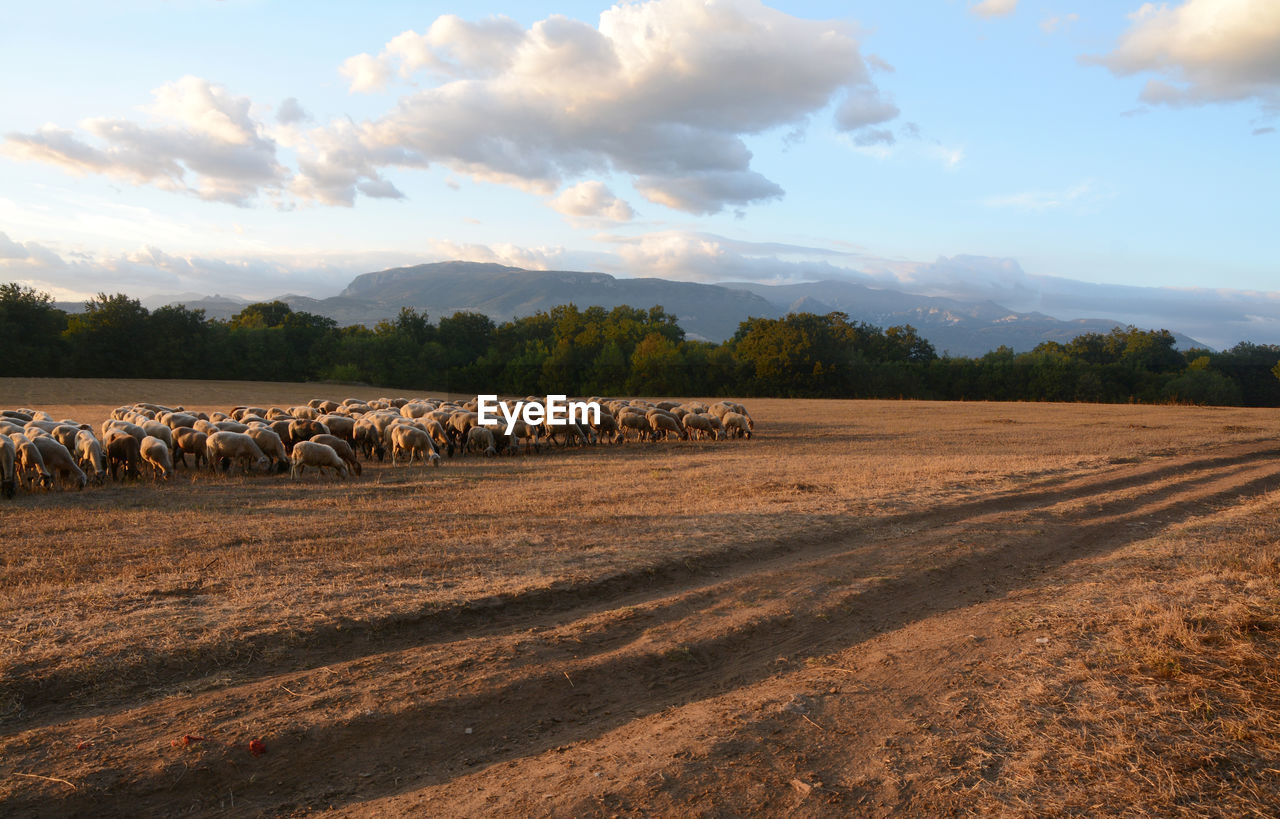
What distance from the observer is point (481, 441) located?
25.3 meters

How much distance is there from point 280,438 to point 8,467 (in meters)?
6.24

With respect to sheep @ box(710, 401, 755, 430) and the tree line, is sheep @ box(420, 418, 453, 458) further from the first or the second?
the tree line

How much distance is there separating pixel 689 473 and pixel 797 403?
42.8m

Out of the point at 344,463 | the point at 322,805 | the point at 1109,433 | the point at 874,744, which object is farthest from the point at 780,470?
the point at 1109,433

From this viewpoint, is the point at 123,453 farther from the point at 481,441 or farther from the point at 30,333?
the point at 30,333

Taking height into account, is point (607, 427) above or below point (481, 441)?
above

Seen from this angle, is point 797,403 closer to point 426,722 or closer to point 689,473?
point 689,473

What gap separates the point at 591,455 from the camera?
25219 mm

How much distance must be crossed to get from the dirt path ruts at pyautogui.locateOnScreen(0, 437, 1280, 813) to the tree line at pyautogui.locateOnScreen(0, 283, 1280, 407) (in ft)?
219

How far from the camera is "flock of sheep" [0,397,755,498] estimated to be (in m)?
17.0

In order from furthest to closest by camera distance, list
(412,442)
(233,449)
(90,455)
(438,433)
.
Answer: (438,433)
(412,442)
(233,449)
(90,455)

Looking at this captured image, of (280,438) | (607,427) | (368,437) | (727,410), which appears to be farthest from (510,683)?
(727,410)

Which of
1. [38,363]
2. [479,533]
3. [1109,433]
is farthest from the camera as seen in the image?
[38,363]

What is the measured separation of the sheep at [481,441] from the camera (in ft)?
81.8
